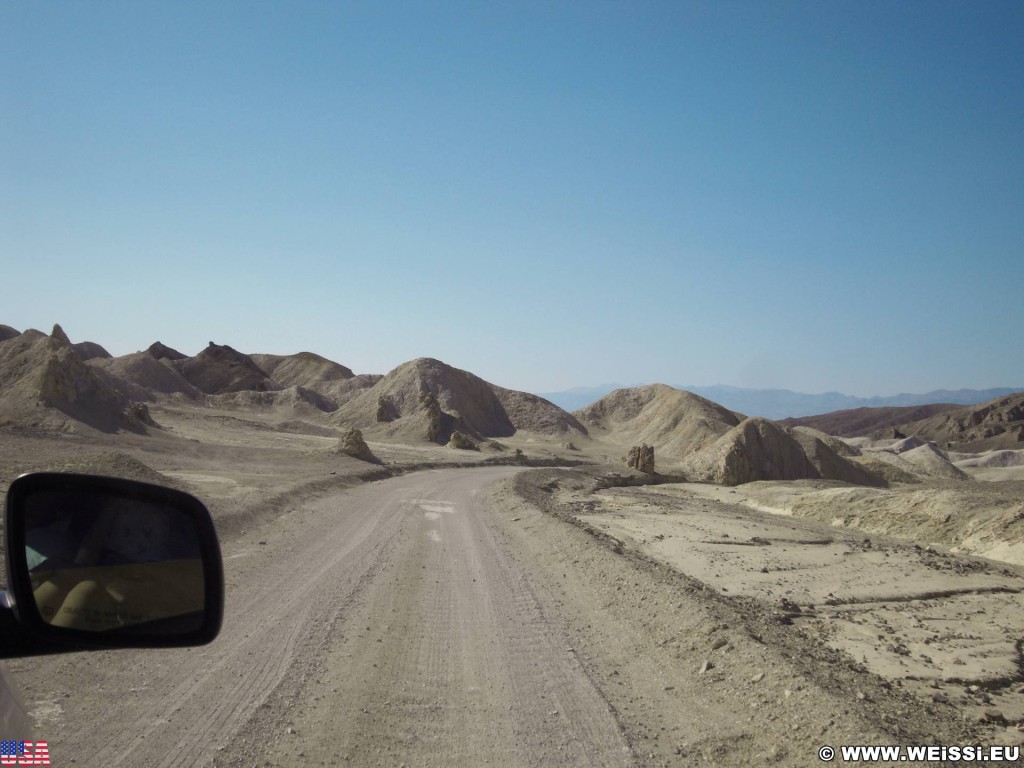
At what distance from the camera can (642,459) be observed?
48844 mm

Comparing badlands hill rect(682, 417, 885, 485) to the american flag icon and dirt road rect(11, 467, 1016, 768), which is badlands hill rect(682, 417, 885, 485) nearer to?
dirt road rect(11, 467, 1016, 768)

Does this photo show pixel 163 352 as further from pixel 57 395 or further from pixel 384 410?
pixel 57 395

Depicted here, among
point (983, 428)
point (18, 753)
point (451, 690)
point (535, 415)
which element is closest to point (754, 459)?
point (451, 690)

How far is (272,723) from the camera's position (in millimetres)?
6055

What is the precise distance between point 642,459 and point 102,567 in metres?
47.1

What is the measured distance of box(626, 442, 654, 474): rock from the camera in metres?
48.1

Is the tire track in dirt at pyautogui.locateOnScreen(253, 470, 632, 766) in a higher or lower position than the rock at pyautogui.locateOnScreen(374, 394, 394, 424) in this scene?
lower

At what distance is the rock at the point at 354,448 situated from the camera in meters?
41.1

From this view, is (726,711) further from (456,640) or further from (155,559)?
(155,559)

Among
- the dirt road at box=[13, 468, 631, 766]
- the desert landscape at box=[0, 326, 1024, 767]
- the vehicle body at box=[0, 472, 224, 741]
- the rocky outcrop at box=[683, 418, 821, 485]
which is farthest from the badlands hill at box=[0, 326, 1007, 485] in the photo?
the vehicle body at box=[0, 472, 224, 741]

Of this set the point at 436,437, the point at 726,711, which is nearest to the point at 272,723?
the point at 726,711

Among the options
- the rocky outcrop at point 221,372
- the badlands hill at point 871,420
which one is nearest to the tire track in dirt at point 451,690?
the rocky outcrop at point 221,372

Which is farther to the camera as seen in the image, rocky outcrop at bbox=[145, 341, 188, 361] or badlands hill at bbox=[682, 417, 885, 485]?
rocky outcrop at bbox=[145, 341, 188, 361]

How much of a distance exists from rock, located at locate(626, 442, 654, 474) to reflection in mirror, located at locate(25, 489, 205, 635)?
45.3m
